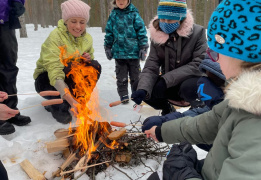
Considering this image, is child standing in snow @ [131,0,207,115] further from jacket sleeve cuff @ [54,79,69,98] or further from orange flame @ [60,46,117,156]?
jacket sleeve cuff @ [54,79,69,98]

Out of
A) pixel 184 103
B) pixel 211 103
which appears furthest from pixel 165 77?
pixel 211 103

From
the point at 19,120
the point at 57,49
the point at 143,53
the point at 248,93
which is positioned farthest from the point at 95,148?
the point at 143,53

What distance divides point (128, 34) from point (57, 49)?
5.07ft

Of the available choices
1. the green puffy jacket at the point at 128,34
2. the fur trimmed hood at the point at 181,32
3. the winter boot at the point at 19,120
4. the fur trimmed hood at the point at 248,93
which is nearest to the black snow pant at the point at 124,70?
the green puffy jacket at the point at 128,34

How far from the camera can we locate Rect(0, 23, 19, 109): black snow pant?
2.83m

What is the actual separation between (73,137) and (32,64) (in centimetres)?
474

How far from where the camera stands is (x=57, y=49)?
309 centimetres

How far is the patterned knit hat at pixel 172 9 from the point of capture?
2.77 m

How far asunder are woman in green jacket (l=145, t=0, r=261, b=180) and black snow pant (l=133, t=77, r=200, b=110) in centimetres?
131

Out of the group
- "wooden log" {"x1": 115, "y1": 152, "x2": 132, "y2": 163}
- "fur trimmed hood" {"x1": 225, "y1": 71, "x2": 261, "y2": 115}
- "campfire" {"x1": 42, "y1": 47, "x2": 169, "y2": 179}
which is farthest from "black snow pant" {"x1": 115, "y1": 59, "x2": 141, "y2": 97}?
"fur trimmed hood" {"x1": 225, "y1": 71, "x2": 261, "y2": 115}

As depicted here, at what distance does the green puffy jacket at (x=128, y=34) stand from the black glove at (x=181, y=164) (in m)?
2.74

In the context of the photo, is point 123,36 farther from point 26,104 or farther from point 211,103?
point 211,103

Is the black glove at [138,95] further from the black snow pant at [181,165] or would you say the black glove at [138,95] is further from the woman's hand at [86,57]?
the black snow pant at [181,165]

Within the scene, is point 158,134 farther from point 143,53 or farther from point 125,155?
point 143,53
